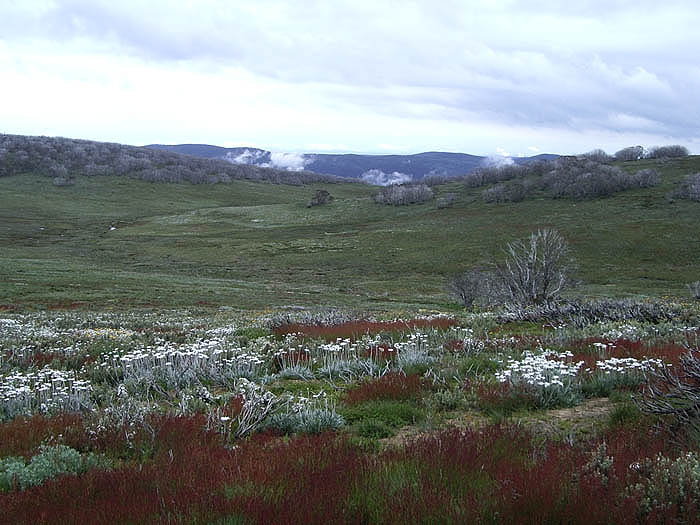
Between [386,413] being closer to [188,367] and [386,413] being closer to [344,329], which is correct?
[188,367]

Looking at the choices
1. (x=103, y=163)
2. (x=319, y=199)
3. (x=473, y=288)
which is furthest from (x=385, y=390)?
(x=103, y=163)

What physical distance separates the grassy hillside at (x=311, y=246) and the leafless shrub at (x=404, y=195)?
3.24 meters

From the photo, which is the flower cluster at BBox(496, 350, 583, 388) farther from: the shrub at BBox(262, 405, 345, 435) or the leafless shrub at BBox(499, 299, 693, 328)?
the leafless shrub at BBox(499, 299, 693, 328)

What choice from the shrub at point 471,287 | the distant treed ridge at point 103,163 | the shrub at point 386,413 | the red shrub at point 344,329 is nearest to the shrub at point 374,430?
the shrub at point 386,413

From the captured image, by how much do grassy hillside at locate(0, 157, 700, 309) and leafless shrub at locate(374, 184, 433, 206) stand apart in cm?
324

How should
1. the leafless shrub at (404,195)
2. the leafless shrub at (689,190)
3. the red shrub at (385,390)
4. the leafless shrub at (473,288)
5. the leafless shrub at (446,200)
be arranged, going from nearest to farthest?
1. the red shrub at (385,390)
2. the leafless shrub at (473,288)
3. the leafless shrub at (689,190)
4. the leafless shrub at (446,200)
5. the leafless shrub at (404,195)

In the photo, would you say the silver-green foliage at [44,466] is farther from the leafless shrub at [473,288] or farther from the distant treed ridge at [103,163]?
the distant treed ridge at [103,163]

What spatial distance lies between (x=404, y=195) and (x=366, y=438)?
354 feet

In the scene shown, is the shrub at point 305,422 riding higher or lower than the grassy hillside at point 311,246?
higher

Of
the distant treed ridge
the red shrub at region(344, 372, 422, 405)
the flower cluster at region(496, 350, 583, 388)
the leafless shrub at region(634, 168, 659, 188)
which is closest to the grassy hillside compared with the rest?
the leafless shrub at region(634, 168, 659, 188)

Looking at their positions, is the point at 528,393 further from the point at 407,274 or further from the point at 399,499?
the point at 407,274

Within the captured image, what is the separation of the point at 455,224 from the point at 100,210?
255ft

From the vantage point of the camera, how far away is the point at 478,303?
1174 inches

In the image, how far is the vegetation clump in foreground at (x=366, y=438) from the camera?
2979mm
